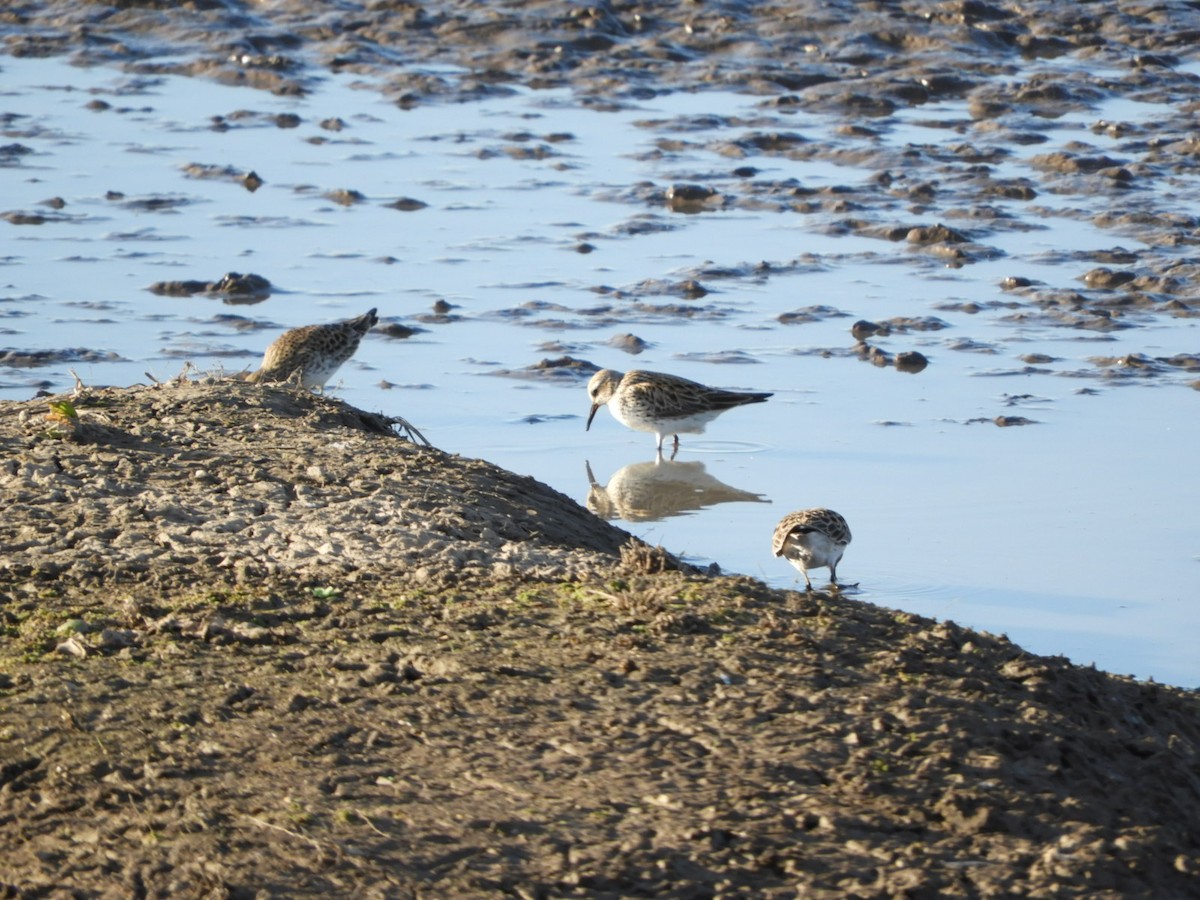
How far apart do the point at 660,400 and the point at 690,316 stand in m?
2.03

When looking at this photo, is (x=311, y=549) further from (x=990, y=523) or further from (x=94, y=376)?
(x=94, y=376)

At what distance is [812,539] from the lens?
7340mm

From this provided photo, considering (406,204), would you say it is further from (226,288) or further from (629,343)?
(629,343)

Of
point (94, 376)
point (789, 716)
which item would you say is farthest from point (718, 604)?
point (94, 376)

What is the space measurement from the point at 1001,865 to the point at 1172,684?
275 cm

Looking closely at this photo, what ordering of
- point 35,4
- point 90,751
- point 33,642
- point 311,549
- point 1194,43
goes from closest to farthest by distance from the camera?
1. point 90,751
2. point 33,642
3. point 311,549
4. point 1194,43
5. point 35,4

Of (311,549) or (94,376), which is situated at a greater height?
(311,549)

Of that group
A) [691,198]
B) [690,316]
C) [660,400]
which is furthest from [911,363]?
[691,198]

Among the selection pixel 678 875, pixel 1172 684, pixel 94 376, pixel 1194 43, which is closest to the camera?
pixel 678 875

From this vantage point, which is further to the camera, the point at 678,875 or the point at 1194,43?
the point at 1194,43

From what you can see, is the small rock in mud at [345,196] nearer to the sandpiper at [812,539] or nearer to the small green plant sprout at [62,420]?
the small green plant sprout at [62,420]

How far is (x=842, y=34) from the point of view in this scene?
18.9 metres

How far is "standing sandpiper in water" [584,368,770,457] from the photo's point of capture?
9.82 meters

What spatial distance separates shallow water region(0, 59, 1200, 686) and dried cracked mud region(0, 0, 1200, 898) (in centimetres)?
194
